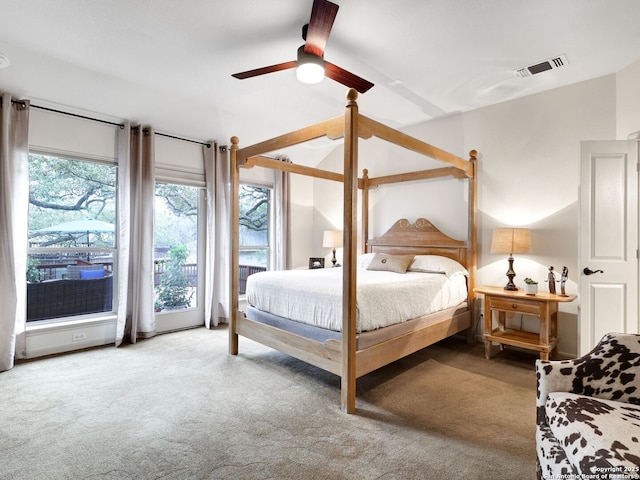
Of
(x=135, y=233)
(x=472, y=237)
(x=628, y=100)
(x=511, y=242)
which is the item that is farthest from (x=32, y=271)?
(x=628, y=100)

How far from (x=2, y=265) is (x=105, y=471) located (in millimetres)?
2445

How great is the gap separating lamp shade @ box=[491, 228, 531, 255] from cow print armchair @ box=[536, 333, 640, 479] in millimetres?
1863

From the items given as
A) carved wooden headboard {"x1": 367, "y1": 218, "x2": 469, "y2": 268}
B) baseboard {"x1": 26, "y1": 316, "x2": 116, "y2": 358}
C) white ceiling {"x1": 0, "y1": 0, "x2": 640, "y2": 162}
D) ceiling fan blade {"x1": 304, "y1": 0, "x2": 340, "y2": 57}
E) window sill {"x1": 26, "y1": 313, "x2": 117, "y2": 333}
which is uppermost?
white ceiling {"x1": 0, "y1": 0, "x2": 640, "y2": 162}

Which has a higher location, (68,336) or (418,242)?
(418,242)

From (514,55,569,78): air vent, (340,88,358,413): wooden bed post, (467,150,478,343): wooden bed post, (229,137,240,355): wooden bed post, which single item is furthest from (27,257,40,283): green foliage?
(514,55,569,78): air vent

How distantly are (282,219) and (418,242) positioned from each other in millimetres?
2129

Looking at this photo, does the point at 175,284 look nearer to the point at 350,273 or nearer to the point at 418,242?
the point at 350,273

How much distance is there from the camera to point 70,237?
3.78m

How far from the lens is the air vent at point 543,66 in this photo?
3.05 metres

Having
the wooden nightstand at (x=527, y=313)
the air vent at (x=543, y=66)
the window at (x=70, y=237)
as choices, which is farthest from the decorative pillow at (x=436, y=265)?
the window at (x=70, y=237)

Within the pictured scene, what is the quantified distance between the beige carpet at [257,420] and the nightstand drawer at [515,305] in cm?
55

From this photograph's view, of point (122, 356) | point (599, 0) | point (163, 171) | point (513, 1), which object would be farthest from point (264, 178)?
point (599, 0)

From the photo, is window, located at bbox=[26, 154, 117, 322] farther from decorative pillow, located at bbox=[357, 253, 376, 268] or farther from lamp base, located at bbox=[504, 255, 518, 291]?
lamp base, located at bbox=[504, 255, 518, 291]

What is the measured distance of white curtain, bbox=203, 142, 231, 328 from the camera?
471 centimetres
